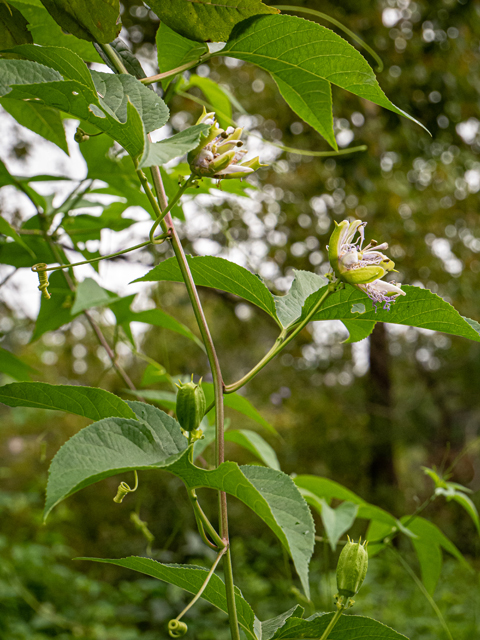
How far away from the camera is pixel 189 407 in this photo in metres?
0.23

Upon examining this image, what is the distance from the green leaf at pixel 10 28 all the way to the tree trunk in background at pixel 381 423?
2929mm

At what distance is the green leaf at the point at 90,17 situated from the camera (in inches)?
9.9

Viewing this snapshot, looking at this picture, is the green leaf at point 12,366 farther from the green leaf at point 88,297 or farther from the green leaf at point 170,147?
the green leaf at point 170,147

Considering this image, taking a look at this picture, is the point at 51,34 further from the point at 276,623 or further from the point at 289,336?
the point at 276,623

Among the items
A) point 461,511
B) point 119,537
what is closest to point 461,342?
point 461,511

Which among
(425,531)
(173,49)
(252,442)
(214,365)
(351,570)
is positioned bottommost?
(425,531)

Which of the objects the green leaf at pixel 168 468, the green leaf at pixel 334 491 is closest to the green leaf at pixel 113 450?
the green leaf at pixel 168 468

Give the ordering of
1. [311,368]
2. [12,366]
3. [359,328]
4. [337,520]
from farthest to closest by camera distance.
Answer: [311,368] < [337,520] < [12,366] < [359,328]

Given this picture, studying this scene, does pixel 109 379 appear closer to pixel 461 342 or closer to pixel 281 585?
pixel 281 585

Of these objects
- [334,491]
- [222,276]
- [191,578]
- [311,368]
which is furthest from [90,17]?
[311,368]

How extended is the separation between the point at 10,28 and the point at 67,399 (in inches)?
7.4

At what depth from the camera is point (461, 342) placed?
3320 millimetres

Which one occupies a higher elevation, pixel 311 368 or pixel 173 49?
pixel 173 49

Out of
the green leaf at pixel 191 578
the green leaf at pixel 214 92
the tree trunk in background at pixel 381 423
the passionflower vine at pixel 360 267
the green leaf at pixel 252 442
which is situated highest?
the green leaf at pixel 214 92
